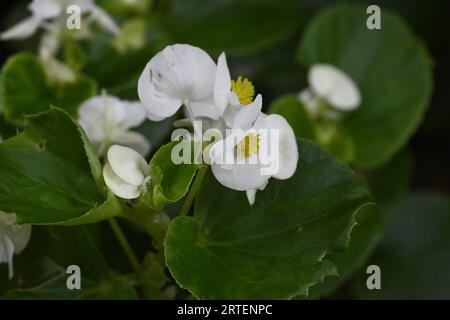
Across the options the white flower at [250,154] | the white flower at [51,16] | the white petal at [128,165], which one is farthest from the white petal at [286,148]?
the white flower at [51,16]

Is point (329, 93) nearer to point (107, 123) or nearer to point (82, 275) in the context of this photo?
point (107, 123)

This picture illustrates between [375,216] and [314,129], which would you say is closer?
[314,129]

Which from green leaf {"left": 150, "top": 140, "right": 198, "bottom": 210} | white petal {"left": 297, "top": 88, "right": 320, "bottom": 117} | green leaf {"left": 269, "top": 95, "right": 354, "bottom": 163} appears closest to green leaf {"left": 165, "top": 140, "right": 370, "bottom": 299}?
green leaf {"left": 150, "top": 140, "right": 198, "bottom": 210}

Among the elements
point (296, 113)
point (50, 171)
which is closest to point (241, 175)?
point (50, 171)

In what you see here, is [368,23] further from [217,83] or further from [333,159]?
[217,83]

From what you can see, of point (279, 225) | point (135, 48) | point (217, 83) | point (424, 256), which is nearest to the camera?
point (217, 83)

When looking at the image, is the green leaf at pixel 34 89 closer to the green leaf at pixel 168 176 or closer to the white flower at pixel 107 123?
the white flower at pixel 107 123
